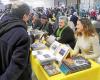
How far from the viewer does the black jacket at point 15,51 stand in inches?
50.0

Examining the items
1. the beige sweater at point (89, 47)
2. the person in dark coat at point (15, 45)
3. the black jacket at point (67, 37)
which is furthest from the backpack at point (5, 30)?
the black jacket at point (67, 37)

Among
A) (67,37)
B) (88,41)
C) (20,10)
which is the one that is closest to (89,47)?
(88,41)

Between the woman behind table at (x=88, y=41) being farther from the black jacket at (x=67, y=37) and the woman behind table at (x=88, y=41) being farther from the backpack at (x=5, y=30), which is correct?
the backpack at (x=5, y=30)

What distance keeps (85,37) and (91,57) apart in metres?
0.31

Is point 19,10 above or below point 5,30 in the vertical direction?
above

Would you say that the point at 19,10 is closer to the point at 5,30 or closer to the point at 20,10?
the point at 20,10

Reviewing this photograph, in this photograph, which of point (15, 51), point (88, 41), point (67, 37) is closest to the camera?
point (15, 51)

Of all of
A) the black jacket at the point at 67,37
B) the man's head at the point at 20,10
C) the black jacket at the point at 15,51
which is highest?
the man's head at the point at 20,10

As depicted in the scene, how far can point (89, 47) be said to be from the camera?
7.84ft

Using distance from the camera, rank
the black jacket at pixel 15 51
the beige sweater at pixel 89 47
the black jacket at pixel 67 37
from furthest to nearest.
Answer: the black jacket at pixel 67 37, the beige sweater at pixel 89 47, the black jacket at pixel 15 51

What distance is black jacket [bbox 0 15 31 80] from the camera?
1.27 meters

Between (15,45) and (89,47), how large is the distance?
1.38m

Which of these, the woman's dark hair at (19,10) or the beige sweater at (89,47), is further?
the beige sweater at (89,47)

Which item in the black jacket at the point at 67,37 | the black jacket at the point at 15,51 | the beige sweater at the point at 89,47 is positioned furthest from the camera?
the black jacket at the point at 67,37
